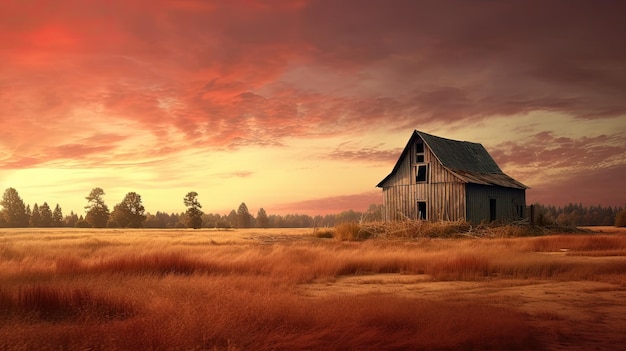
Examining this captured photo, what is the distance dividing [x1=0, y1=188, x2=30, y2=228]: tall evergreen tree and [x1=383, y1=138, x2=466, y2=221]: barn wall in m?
73.8

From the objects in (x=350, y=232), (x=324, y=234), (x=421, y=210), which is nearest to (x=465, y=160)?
(x=421, y=210)

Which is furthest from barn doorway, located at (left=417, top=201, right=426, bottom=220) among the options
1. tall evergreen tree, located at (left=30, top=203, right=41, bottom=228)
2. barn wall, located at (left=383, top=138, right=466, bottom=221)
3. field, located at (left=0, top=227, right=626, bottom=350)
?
tall evergreen tree, located at (left=30, top=203, right=41, bottom=228)

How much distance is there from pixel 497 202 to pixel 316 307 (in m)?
34.4

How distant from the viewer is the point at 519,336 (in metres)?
7.37

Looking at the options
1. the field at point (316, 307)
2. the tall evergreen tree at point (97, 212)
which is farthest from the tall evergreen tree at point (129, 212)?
the field at point (316, 307)

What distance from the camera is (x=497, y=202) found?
39.9 m

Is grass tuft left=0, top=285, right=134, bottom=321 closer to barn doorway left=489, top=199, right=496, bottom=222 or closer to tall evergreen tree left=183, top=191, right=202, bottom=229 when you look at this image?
barn doorway left=489, top=199, right=496, bottom=222

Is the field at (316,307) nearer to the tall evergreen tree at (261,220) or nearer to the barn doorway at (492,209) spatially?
the barn doorway at (492,209)

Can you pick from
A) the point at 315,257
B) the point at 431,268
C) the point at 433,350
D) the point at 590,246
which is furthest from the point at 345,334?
the point at 590,246

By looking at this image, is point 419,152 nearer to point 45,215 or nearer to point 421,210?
point 421,210

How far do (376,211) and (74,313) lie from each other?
111 ft

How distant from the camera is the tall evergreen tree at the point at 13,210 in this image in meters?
85.9

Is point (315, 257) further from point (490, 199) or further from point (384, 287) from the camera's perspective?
point (490, 199)

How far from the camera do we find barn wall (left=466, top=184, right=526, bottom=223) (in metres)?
36.2
